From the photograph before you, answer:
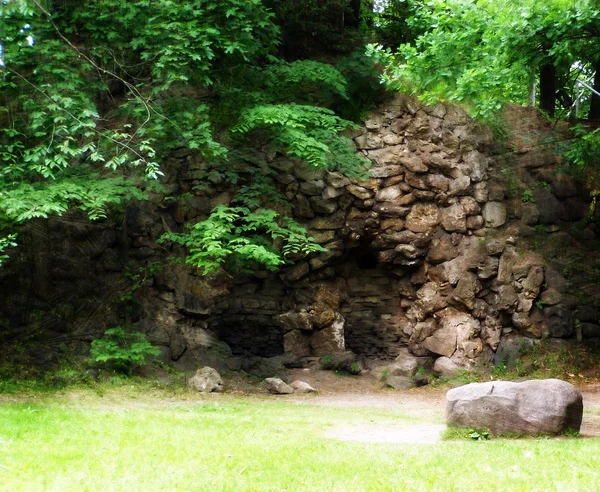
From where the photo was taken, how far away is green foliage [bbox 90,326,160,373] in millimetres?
13234

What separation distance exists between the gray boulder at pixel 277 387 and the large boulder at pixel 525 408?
6.31 metres

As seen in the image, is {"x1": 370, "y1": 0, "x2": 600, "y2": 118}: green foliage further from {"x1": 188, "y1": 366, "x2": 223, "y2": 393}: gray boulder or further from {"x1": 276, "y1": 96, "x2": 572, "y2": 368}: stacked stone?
{"x1": 188, "y1": 366, "x2": 223, "y2": 393}: gray boulder

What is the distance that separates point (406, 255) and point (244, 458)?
37.0 feet

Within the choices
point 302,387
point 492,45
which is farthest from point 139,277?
point 492,45

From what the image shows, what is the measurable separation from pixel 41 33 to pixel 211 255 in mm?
5067

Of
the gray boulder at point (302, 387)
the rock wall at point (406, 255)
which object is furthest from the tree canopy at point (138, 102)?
the gray boulder at point (302, 387)

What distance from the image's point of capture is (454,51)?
12734mm

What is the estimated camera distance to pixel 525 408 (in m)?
8.34

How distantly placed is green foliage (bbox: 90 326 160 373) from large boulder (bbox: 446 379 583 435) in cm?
705

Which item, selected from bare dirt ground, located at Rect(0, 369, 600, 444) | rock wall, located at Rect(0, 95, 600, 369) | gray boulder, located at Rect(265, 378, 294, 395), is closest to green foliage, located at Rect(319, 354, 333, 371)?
bare dirt ground, located at Rect(0, 369, 600, 444)

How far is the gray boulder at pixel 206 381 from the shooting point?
1373 cm

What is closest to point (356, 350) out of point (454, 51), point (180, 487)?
point (454, 51)

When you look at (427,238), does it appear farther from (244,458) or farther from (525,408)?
(244,458)

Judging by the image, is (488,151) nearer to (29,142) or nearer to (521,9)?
(521,9)
